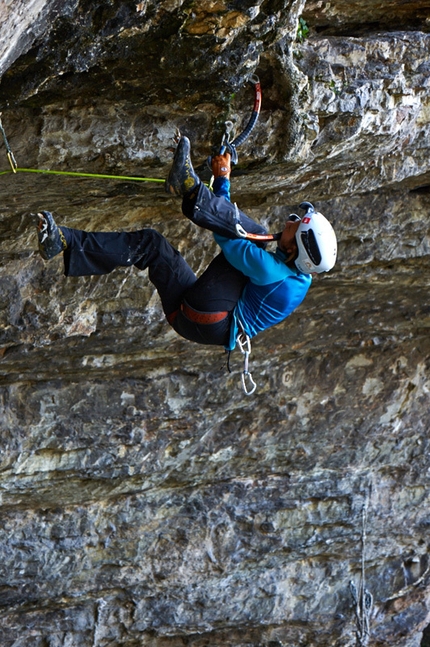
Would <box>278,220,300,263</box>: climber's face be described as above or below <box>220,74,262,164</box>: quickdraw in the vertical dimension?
below

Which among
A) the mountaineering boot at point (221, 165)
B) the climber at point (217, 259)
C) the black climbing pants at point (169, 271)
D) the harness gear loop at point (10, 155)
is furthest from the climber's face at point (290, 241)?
the harness gear loop at point (10, 155)

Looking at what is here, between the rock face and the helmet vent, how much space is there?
70 cm

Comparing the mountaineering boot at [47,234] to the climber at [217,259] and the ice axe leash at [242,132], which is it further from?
the ice axe leash at [242,132]

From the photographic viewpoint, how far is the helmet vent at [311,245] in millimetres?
4535

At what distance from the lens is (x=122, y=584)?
Result: 8.76 m

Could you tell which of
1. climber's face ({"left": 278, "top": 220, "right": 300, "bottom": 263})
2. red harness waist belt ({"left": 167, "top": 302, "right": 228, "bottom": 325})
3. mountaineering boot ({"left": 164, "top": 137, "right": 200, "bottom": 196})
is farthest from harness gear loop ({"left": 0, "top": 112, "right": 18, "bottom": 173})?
climber's face ({"left": 278, "top": 220, "right": 300, "bottom": 263})

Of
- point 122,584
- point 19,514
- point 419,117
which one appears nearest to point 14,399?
point 19,514

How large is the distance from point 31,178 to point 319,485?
5730 millimetres

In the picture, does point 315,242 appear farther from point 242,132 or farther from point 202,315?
point 202,315

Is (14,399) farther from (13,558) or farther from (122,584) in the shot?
(122,584)

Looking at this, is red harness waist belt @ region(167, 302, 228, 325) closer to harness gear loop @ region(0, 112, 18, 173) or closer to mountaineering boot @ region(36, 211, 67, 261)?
mountaineering boot @ region(36, 211, 67, 261)

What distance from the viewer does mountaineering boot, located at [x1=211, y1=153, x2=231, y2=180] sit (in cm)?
453

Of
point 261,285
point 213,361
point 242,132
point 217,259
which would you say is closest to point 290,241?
point 261,285

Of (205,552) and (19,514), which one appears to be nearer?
(19,514)
